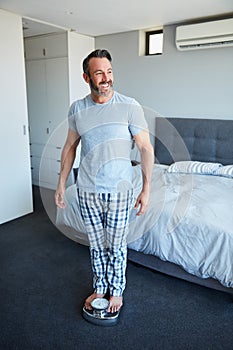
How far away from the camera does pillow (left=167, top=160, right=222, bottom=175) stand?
10.8 ft

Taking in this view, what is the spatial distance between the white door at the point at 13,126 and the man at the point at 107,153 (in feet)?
5.68

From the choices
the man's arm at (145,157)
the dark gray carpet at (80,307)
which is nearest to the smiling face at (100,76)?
the man's arm at (145,157)

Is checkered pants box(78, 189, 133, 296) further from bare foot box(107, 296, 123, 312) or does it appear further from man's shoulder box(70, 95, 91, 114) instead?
man's shoulder box(70, 95, 91, 114)

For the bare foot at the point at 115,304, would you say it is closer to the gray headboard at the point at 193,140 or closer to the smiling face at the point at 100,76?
the smiling face at the point at 100,76

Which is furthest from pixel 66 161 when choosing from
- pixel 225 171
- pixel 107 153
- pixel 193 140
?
pixel 193 140

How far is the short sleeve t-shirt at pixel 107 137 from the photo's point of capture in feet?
5.40

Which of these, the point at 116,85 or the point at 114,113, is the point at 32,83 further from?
the point at 114,113

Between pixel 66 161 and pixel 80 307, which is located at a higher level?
pixel 66 161

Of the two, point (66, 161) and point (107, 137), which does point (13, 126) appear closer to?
point (66, 161)

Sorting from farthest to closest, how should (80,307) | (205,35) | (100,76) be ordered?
(205,35) → (80,307) → (100,76)

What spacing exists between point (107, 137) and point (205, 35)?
2.37m

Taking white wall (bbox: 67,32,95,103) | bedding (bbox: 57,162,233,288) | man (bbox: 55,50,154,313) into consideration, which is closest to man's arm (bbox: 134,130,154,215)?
man (bbox: 55,50,154,313)

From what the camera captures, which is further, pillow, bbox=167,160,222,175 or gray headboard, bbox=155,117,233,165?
gray headboard, bbox=155,117,233,165

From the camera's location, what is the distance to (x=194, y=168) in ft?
11.0
